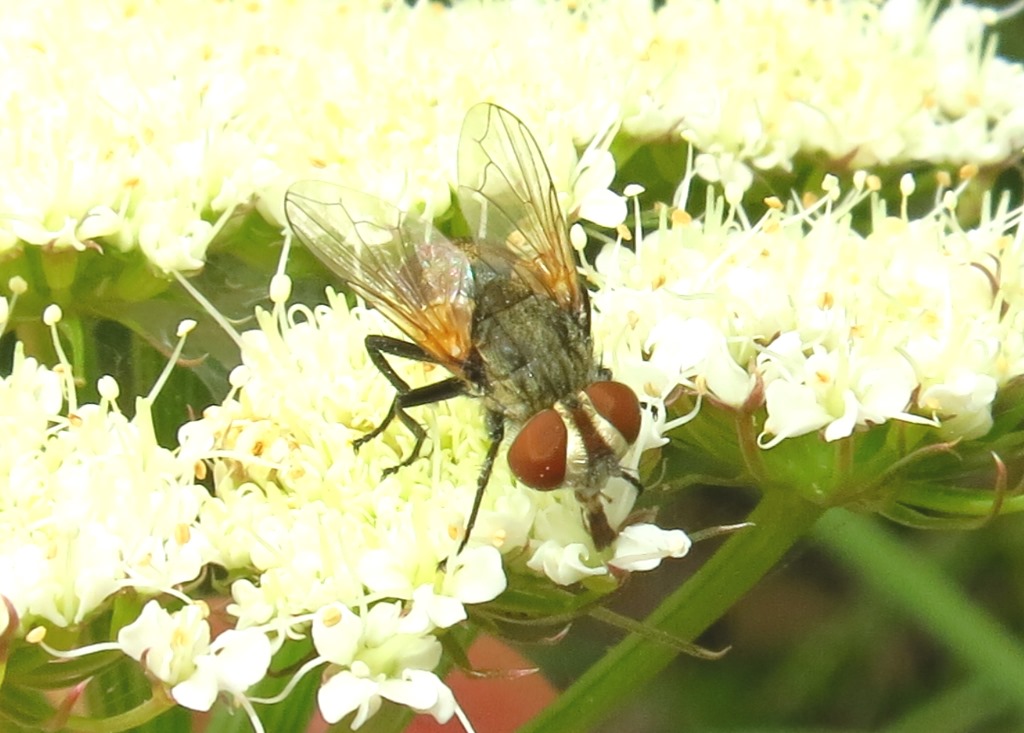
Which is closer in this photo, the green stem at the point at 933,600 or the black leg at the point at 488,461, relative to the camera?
the black leg at the point at 488,461

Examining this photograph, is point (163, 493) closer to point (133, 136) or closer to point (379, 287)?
point (379, 287)

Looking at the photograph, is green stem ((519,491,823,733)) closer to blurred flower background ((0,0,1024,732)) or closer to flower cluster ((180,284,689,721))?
blurred flower background ((0,0,1024,732))

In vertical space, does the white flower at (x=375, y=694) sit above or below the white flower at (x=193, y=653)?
below

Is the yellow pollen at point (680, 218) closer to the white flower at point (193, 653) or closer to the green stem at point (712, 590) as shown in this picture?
the green stem at point (712, 590)

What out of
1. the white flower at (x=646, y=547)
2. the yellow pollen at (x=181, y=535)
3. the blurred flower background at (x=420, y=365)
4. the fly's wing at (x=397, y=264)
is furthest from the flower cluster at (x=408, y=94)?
the white flower at (x=646, y=547)

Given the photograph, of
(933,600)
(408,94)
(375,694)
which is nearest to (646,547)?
(375,694)

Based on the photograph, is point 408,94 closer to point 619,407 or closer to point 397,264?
point 397,264
